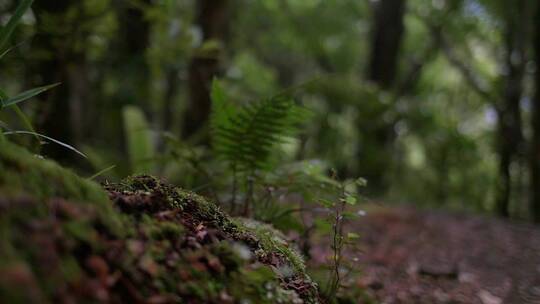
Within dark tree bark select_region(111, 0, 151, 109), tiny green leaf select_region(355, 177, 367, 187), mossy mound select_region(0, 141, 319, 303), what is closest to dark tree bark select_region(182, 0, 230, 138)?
dark tree bark select_region(111, 0, 151, 109)

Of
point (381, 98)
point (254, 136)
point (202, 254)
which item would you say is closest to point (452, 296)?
point (254, 136)

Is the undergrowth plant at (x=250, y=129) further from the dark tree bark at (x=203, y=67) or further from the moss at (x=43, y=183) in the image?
the dark tree bark at (x=203, y=67)

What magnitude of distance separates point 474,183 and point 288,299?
10.8 m

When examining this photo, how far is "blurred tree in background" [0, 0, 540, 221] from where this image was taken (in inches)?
161

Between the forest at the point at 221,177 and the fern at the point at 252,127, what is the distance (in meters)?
0.01

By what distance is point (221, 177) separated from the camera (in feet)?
11.0

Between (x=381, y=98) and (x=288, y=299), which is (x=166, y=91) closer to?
(x=381, y=98)

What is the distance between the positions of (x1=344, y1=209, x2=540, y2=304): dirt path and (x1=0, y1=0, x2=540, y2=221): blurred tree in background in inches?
43.4

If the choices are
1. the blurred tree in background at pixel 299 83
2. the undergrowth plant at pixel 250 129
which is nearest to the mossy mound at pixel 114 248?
the undergrowth plant at pixel 250 129

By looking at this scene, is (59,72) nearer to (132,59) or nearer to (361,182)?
(132,59)

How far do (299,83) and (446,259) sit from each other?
2482 mm

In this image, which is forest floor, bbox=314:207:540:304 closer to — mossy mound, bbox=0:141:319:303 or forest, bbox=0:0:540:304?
forest, bbox=0:0:540:304

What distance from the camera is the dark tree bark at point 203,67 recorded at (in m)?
5.86

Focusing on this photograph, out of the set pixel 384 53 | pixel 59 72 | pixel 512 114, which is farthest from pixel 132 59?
pixel 512 114
